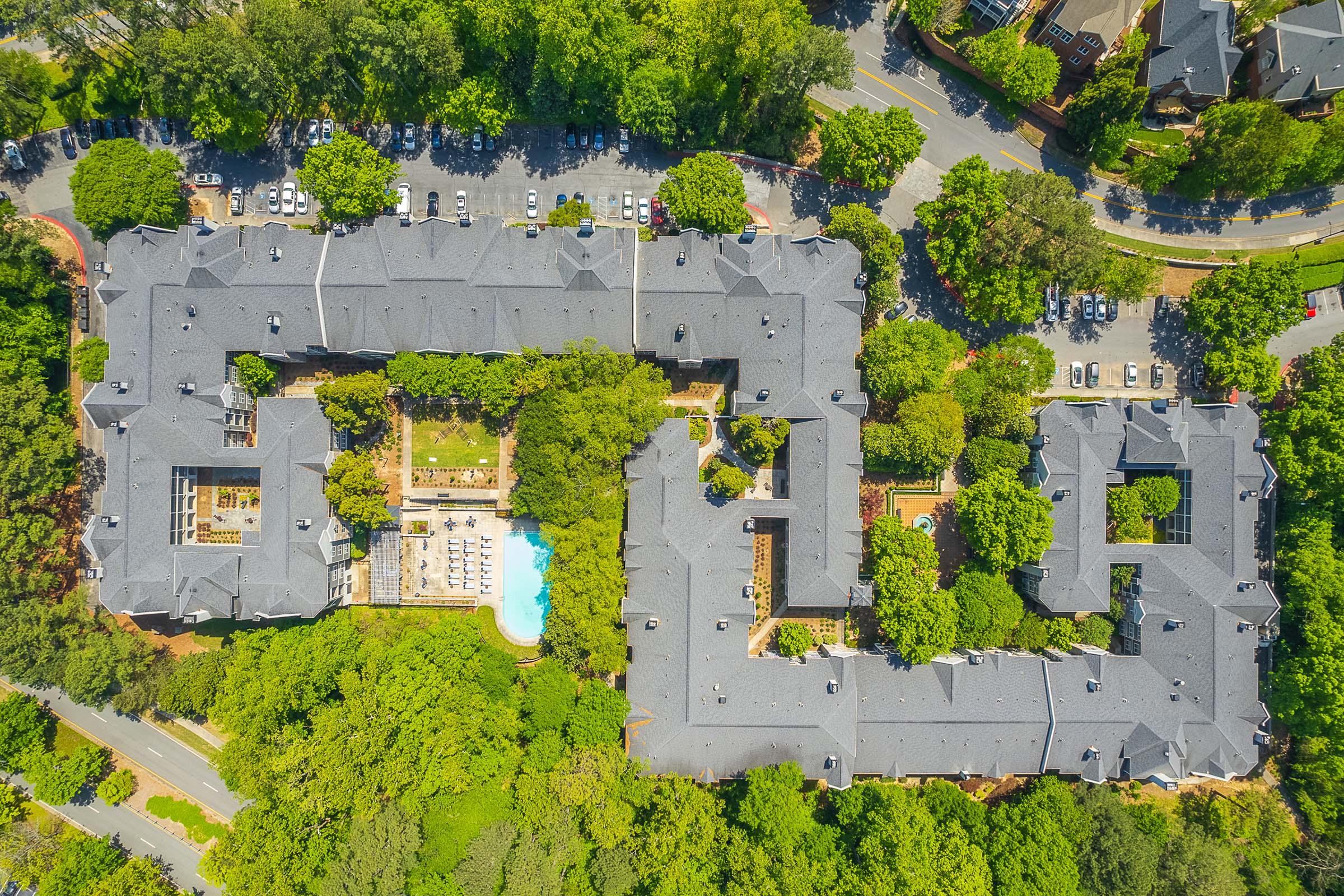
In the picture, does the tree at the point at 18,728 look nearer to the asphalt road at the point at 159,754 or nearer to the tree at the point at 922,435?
the asphalt road at the point at 159,754

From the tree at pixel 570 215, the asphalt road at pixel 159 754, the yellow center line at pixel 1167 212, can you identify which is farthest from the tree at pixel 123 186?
the yellow center line at pixel 1167 212

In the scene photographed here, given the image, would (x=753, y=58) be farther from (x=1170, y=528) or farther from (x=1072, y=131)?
(x=1170, y=528)

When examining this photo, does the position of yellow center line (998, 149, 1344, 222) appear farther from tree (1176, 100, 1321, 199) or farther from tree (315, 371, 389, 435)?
tree (315, 371, 389, 435)

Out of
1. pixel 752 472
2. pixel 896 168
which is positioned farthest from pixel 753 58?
pixel 752 472

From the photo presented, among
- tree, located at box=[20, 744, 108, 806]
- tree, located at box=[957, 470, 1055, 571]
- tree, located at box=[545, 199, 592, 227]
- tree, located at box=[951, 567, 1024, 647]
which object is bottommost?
tree, located at box=[20, 744, 108, 806]

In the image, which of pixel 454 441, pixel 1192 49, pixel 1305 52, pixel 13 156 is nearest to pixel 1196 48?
pixel 1192 49

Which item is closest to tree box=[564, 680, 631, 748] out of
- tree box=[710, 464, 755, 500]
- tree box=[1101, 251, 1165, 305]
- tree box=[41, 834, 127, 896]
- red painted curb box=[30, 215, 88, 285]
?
tree box=[710, 464, 755, 500]

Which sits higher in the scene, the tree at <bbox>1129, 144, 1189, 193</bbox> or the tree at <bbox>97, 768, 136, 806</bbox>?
the tree at <bbox>1129, 144, 1189, 193</bbox>
